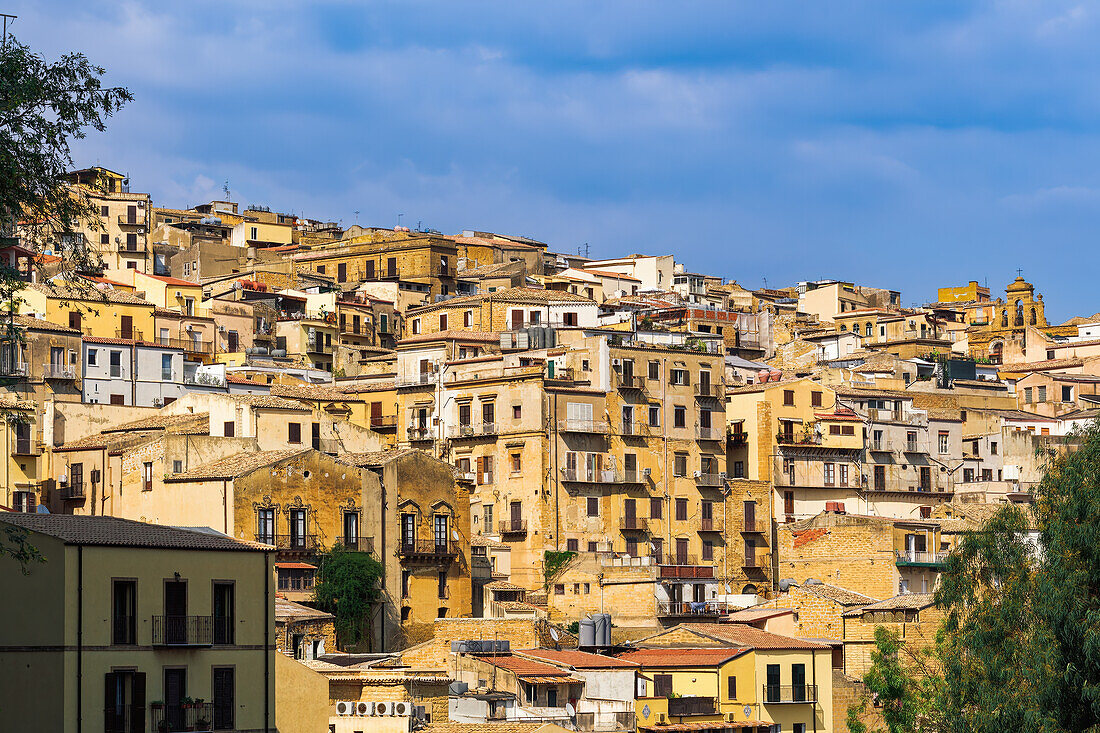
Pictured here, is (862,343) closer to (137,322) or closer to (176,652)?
(137,322)

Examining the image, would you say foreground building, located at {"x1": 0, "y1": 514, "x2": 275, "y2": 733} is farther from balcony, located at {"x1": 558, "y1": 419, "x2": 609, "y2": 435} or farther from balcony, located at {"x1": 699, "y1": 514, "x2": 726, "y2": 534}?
balcony, located at {"x1": 699, "y1": 514, "x2": 726, "y2": 534}

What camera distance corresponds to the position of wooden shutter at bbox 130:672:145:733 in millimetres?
40531

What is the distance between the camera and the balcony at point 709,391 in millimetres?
83938

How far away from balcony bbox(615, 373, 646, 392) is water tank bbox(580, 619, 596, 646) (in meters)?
20.4

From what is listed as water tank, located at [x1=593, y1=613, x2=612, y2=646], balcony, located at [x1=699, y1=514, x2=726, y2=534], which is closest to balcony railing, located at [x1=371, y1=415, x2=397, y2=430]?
balcony, located at [x1=699, y1=514, x2=726, y2=534]

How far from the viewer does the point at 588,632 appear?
6128 cm

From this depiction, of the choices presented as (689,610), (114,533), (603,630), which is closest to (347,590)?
(603,630)

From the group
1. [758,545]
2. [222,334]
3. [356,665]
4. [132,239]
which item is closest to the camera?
[356,665]

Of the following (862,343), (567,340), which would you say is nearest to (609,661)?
(567,340)

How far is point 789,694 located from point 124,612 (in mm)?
24982

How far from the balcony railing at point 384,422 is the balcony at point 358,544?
1681 cm

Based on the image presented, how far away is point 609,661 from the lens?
56.2 metres

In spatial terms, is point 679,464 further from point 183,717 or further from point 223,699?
point 183,717

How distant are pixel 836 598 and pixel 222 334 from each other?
133 feet
